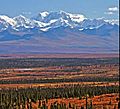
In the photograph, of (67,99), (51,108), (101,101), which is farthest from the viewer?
(67,99)

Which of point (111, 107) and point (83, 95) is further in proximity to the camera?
point (83, 95)

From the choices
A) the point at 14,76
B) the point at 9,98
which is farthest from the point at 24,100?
the point at 14,76

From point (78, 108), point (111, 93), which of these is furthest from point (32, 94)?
Result: point (78, 108)

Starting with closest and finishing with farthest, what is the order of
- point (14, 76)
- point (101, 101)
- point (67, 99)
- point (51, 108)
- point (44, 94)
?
point (51, 108)
point (101, 101)
point (67, 99)
point (44, 94)
point (14, 76)

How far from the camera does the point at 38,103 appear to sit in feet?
272

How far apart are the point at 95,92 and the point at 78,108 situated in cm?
2752

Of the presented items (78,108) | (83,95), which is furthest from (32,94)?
(78,108)

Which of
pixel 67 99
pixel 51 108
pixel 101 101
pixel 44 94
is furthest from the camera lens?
pixel 44 94

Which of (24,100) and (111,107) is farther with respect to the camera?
(24,100)

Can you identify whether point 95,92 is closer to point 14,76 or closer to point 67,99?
point 67,99

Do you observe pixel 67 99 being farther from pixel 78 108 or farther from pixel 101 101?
pixel 78 108

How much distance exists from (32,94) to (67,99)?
717 cm

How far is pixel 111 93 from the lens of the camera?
9838cm

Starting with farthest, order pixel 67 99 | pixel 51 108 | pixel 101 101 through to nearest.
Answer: pixel 67 99, pixel 101 101, pixel 51 108
